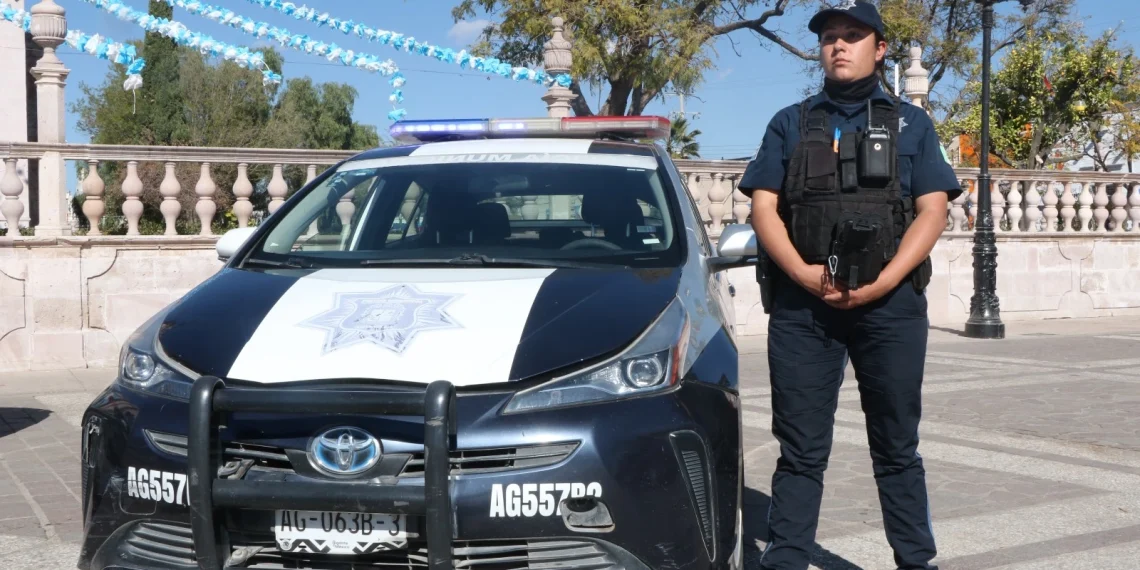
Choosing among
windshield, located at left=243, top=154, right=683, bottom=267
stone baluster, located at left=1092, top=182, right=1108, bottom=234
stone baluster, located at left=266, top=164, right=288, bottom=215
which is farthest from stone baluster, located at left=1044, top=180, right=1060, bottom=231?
windshield, located at left=243, top=154, right=683, bottom=267

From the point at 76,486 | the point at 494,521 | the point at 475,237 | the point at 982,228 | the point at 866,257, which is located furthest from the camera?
the point at 982,228

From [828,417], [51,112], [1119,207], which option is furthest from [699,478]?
[1119,207]

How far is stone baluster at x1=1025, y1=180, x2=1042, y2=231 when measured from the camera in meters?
16.8

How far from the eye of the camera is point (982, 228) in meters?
15.0

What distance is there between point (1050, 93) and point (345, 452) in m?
28.8

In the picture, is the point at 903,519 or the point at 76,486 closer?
the point at 903,519

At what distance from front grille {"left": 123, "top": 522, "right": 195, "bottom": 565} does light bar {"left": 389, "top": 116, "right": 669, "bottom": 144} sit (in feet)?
9.19

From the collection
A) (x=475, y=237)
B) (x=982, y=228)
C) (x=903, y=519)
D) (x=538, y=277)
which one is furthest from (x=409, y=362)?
(x=982, y=228)

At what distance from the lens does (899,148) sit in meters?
3.87

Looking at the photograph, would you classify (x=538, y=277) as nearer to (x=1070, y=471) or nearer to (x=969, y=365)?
(x=1070, y=471)

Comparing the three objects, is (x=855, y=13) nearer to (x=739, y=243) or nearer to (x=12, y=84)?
(x=739, y=243)

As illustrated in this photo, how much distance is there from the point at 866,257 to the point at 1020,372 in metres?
8.01

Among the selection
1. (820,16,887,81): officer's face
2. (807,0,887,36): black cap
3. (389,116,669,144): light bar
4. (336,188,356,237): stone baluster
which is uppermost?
(807,0,887,36): black cap

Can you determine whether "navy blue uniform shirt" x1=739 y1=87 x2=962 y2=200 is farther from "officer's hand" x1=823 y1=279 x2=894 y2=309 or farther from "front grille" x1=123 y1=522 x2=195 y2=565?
"front grille" x1=123 y1=522 x2=195 y2=565
